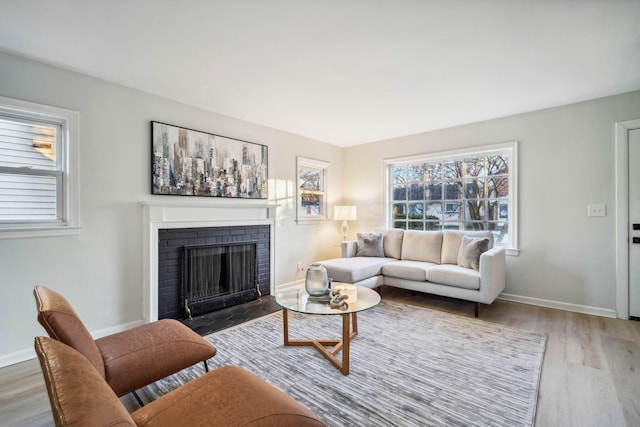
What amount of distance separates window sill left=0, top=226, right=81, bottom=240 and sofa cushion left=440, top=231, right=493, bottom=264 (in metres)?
4.16

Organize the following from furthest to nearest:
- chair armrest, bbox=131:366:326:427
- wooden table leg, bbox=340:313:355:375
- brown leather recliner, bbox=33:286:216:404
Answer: wooden table leg, bbox=340:313:355:375 → brown leather recliner, bbox=33:286:216:404 → chair armrest, bbox=131:366:326:427

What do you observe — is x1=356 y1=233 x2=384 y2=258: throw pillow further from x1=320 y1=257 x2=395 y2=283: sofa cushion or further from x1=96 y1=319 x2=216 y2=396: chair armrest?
x1=96 y1=319 x2=216 y2=396: chair armrest

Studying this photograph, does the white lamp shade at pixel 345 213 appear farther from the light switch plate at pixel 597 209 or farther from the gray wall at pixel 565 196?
the light switch plate at pixel 597 209

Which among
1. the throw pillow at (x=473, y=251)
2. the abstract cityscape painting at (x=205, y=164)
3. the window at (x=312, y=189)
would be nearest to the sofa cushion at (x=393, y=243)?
the throw pillow at (x=473, y=251)

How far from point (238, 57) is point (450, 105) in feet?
8.14

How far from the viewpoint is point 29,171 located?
252cm

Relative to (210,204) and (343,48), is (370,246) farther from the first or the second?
(343,48)

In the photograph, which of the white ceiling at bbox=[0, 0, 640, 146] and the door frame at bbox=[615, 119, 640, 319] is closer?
the white ceiling at bbox=[0, 0, 640, 146]

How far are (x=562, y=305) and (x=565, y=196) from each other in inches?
51.9

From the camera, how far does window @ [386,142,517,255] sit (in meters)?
4.11

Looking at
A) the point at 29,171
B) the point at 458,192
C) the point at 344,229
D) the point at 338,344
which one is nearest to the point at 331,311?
the point at 338,344

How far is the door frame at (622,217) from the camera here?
3.23 meters

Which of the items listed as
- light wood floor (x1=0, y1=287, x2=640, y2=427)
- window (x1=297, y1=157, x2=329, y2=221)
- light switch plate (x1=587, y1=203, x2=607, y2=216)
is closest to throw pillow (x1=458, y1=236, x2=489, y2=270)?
light wood floor (x1=0, y1=287, x2=640, y2=427)

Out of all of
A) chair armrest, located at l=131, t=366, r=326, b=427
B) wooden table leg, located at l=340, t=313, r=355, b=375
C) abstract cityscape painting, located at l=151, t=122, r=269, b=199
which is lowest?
wooden table leg, located at l=340, t=313, r=355, b=375
